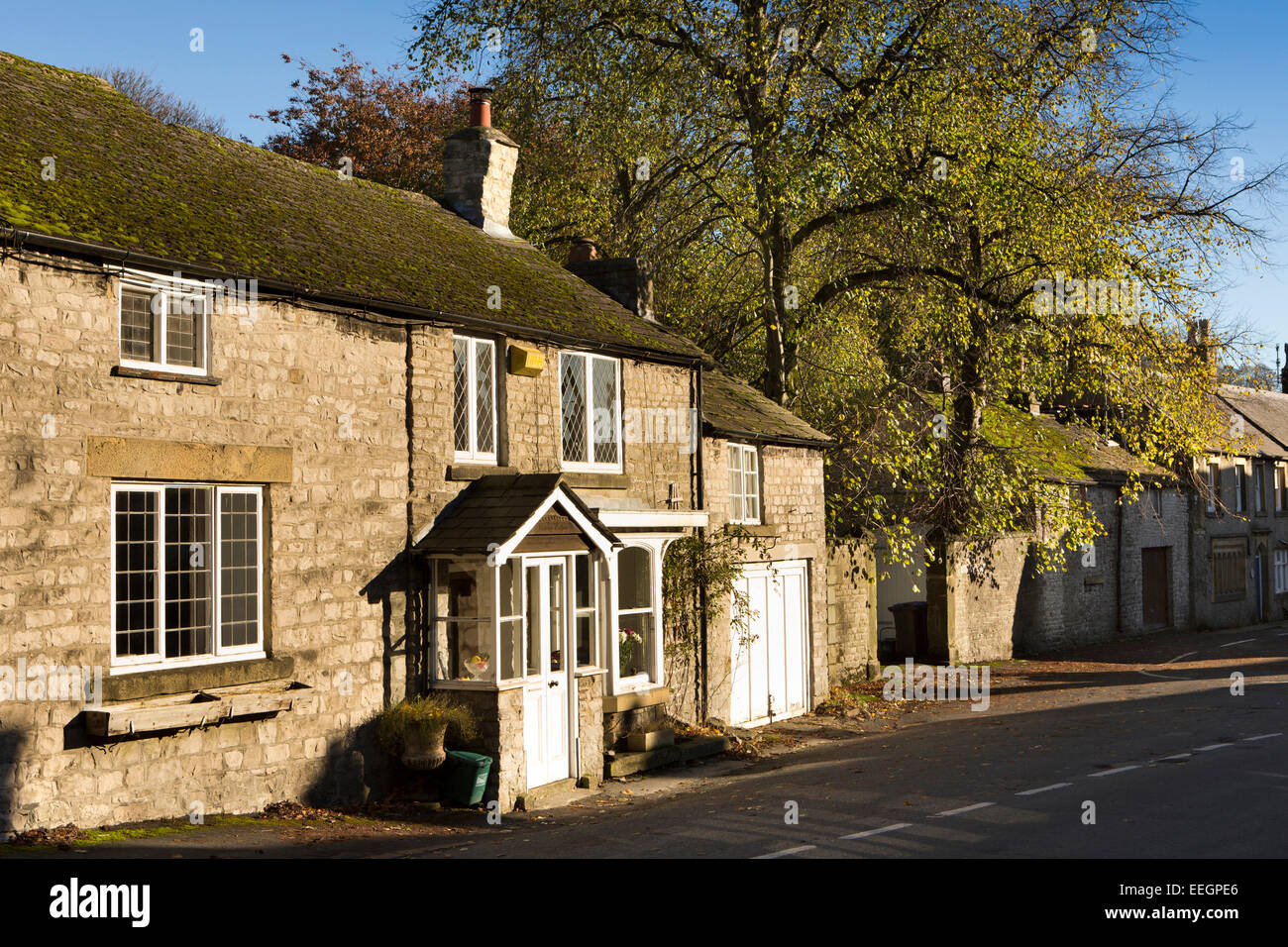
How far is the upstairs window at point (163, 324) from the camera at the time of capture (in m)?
10.8

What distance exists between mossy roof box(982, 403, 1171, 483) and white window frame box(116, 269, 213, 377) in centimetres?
1718

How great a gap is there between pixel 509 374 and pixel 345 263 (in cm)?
255

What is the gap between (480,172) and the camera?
18375mm

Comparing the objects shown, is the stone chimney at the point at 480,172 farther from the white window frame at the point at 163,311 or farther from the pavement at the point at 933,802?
→ the pavement at the point at 933,802

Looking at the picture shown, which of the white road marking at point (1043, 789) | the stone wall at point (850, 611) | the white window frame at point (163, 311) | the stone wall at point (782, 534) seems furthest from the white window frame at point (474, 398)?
the stone wall at point (850, 611)

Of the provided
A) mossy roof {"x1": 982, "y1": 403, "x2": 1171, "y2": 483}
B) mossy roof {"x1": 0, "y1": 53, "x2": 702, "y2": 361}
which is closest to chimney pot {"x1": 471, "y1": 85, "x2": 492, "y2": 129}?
mossy roof {"x1": 0, "y1": 53, "x2": 702, "y2": 361}

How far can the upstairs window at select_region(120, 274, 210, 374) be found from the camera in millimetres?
10812

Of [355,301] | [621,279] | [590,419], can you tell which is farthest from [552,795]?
[621,279]

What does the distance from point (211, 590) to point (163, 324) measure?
259 cm

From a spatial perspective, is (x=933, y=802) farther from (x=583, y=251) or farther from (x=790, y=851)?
(x=583, y=251)

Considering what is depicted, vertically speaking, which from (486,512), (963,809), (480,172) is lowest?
(963,809)

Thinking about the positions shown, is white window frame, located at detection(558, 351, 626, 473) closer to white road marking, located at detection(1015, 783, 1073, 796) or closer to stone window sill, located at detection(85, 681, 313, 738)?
stone window sill, located at detection(85, 681, 313, 738)

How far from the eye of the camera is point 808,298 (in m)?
26.2

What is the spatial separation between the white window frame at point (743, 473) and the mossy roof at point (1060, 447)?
649 centimetres
